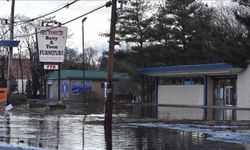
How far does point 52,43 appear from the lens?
43750 millimetres

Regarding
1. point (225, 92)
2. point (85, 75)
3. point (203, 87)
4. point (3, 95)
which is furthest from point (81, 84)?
point (3, 95)

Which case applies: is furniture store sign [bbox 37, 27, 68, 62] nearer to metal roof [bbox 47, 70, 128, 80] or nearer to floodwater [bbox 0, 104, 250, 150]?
floodwater [bbox 0, 104, 250, 150]

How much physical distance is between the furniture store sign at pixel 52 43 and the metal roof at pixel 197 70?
14.4m

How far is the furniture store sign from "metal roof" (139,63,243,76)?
14431mm

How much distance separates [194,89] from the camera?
5847cm

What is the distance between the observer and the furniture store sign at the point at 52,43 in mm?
43312

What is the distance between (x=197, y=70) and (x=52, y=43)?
16628 mm

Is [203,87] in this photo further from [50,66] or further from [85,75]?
[85,75]

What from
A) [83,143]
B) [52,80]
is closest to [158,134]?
[83,143]

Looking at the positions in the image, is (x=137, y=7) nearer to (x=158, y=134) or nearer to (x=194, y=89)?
(x=194, y=89)

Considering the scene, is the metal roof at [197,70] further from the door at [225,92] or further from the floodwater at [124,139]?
the floodwater at [124,139]

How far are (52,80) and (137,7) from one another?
25815mm

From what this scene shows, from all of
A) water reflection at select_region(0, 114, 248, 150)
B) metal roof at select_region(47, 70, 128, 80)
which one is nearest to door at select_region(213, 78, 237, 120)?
water reflection at select_region(0, 114, 248, 150)

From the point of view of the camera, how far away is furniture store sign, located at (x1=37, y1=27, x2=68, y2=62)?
43312 millimetres
